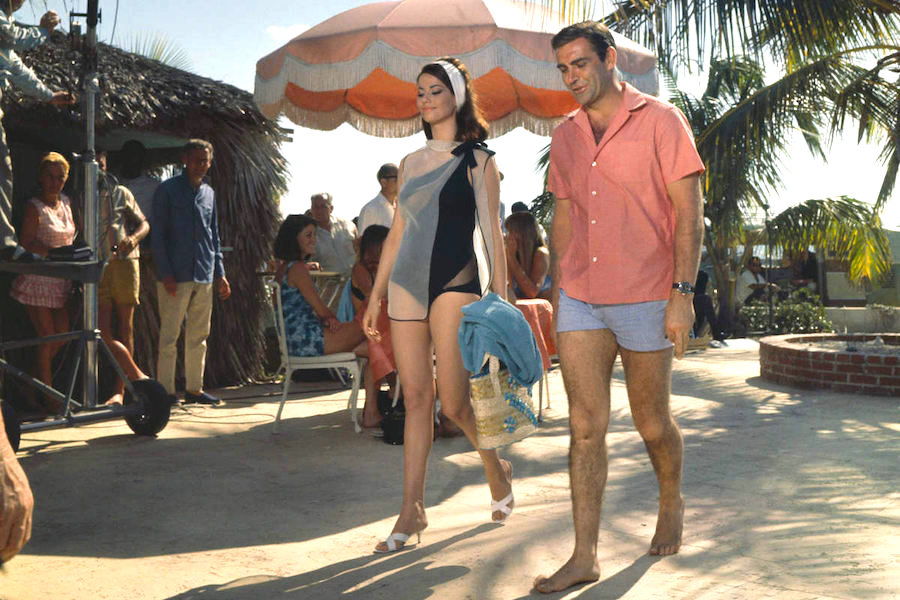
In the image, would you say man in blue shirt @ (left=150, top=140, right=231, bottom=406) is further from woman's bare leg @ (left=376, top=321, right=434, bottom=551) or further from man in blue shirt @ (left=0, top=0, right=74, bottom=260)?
woman's bare leg @ (left=376, top=321, right=434, bottom=551)

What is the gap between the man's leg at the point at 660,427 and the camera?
3428 mm

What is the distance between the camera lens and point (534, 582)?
327 cm

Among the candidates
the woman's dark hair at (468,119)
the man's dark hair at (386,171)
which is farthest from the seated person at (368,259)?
the woman's dark hair at (468,119)

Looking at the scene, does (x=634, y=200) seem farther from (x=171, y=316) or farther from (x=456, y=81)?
(x=171, y=316)

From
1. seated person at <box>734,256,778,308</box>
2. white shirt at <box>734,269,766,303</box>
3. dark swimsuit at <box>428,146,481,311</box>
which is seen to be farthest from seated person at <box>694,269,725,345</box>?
dark swimsuit at <box>428,146,481,311</box>

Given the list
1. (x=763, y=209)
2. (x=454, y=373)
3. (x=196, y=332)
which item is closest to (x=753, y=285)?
(x=763, y=209)

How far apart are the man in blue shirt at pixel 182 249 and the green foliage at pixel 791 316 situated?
425 inches

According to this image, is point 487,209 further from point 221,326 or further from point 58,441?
point 221,326

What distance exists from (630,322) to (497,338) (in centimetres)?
53

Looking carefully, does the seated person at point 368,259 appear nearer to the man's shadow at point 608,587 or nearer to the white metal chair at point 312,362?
the white metal chair at point 312,362

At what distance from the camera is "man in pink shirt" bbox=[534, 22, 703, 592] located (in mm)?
3334

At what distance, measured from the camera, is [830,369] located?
336 inches

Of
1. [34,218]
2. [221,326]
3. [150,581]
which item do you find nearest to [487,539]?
[150,581]

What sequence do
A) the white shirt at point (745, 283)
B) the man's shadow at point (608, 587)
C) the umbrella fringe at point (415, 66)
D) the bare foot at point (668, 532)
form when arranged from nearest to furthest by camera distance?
the man's shadow at point (608, 587) < the bare foot at point (668, 532) < the umbrella fringe at point (415, 66) < the white shirt at point (745, 283)
